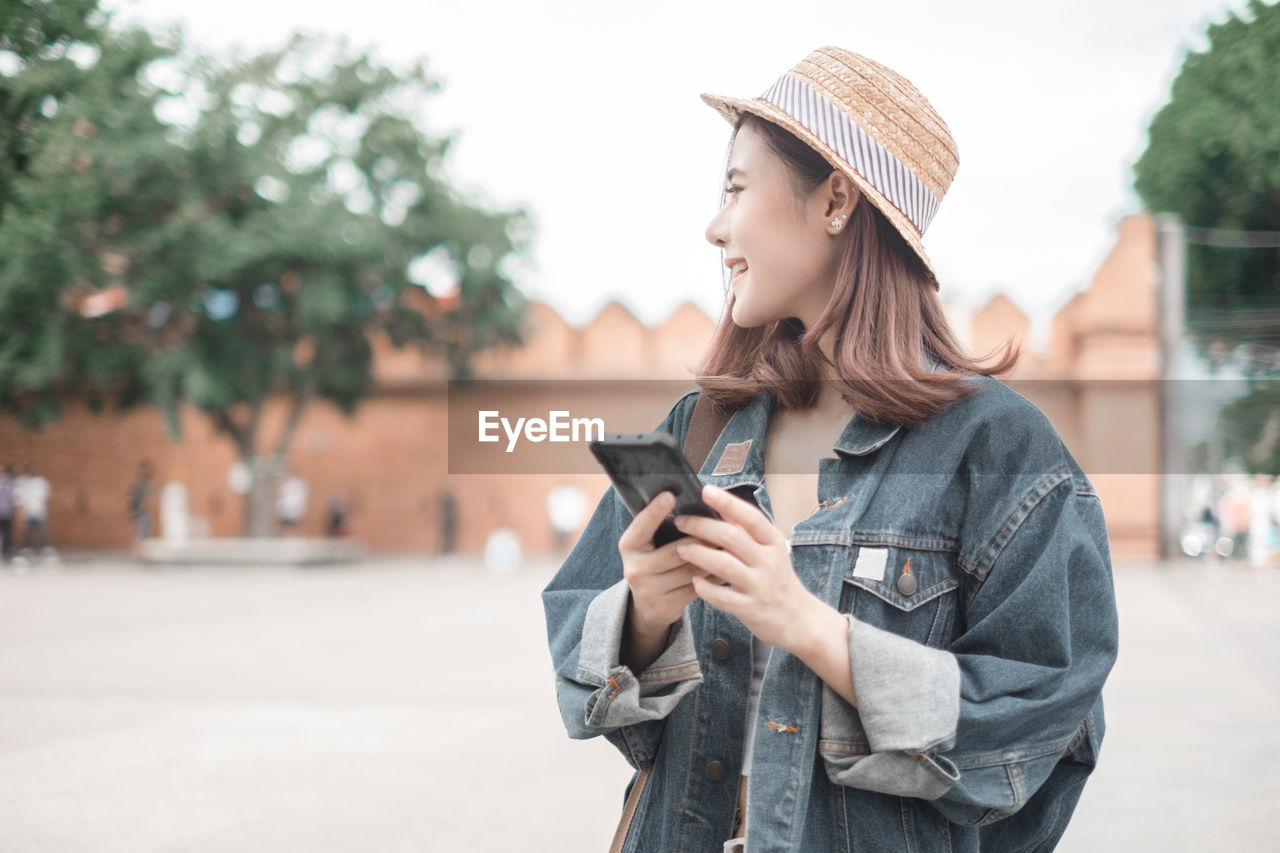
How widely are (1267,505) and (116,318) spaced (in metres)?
17.0

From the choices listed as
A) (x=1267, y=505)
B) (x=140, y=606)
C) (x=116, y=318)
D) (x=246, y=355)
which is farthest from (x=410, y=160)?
(x=1267, y=505)

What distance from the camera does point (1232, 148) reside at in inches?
106

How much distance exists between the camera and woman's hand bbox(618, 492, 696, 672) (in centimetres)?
106

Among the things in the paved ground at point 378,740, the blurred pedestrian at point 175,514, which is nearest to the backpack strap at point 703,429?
the paved ground at point 378,740

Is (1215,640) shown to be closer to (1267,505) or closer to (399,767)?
(1267,505)

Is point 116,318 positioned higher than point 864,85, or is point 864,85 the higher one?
point 116,318

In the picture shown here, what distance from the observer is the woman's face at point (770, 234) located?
1295mm

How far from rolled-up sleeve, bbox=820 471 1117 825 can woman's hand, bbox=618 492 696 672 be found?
7.2 inches

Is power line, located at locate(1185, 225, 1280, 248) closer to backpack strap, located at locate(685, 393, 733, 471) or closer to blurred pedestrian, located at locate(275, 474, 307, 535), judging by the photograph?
backpack strap, located at locate(685, 393, 733, 471)

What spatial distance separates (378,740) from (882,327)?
492 cm

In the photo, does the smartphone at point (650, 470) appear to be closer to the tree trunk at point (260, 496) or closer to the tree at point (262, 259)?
the tree at point (262, 259)

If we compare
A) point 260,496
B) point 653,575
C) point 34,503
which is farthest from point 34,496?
point 653,575

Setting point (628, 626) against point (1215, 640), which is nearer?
point (628, 626)

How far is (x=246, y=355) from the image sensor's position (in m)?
17.8
